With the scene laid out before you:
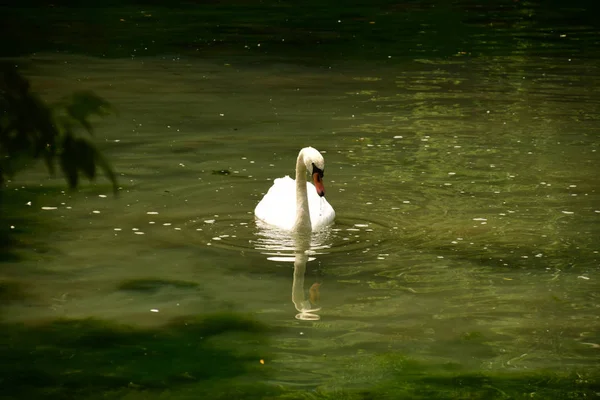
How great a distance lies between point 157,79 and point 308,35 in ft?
23.9

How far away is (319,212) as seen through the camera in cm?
1112

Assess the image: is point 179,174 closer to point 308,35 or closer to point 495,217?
point 495,217

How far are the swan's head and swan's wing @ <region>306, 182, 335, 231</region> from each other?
32 centimetres

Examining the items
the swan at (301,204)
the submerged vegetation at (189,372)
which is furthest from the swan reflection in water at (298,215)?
the submerged vegetation at (189,372)

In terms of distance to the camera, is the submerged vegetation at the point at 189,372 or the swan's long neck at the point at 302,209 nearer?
the submerged vegetation at the point at 189,372

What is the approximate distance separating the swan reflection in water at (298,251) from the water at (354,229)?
0.10 feet

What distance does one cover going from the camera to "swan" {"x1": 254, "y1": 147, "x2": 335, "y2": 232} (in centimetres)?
1090

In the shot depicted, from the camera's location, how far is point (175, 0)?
119ft

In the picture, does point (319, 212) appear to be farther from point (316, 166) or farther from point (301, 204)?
point (316, 166)

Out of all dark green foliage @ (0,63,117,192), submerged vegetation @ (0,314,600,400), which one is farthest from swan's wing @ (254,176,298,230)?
dark green foliage @ (0,63,117,192)

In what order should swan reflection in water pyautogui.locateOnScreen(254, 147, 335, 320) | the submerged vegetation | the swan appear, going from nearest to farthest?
the submerged vegetation
swan reflection in water pyautogui.locateOnScreen(254, 147, 335, 320)
the swan

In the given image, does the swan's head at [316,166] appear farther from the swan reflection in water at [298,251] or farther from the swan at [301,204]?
the swan reflection in water at [298,251]

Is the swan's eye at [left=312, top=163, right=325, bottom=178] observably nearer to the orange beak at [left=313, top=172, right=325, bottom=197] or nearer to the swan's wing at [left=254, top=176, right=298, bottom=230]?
the orange beak at [left=313, top=172, right=325, bottom=197]

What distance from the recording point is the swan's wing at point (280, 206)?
11117 mm
